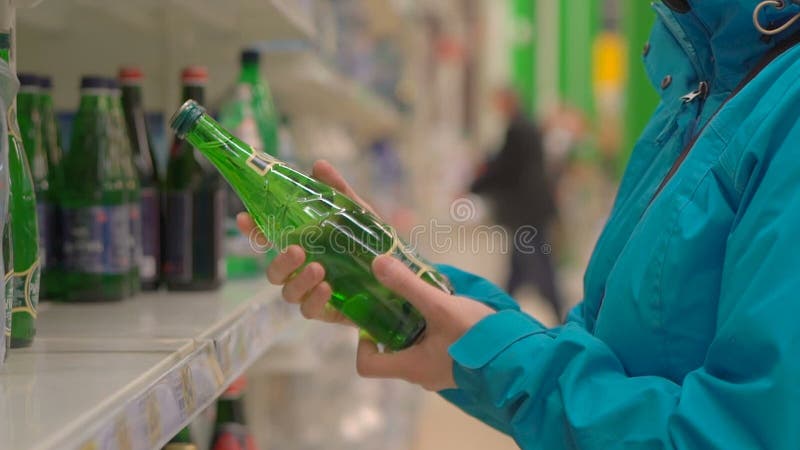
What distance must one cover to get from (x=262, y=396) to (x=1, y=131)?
6.46 ft

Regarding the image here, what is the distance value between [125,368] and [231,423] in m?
0.86

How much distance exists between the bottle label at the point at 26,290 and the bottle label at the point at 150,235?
0.48 metres

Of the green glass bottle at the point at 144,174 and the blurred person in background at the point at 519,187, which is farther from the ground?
the green glass bottle at the point at 144,174

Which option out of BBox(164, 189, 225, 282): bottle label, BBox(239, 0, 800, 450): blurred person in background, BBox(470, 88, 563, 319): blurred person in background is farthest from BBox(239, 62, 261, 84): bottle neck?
BBox(470, 88, 563, 319): blurred person in background

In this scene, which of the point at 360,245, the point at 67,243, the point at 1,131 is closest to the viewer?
the point at 1,131

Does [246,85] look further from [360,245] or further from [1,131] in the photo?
[1,131]

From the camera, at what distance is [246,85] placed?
5.73ft

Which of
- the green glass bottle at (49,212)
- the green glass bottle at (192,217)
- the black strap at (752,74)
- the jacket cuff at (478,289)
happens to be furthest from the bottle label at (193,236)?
the black strap at (752,74)

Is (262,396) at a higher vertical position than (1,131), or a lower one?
lower

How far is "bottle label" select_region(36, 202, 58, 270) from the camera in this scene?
1258 millimetres

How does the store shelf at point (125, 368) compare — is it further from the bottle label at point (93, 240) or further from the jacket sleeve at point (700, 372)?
the jacket sleeve at point (700, 372)

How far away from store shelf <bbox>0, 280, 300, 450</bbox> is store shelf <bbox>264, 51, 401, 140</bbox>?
88 centimetres

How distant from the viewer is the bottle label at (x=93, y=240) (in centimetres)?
125

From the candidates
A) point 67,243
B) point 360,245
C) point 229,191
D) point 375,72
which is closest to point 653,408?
point 360,245
